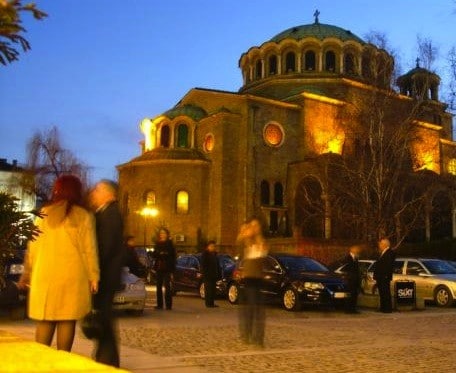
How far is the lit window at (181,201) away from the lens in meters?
48.7

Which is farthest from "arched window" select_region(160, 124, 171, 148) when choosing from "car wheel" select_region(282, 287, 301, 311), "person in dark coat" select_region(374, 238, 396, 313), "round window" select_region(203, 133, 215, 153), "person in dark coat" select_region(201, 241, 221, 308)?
"person in dark coat" select_region(374, 238, 396, 313)

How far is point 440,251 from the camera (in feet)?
120

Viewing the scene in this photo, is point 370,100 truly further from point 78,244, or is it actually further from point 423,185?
point 78,244

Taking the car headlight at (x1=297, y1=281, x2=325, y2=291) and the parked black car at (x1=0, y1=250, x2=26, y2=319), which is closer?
the parked black car at (x1=0, y1=250, x2=26, y2=319)

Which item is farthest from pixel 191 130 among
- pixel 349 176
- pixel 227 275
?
pixel 227 275

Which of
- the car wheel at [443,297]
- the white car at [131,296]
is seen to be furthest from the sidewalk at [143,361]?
the car wheel at [443,297]

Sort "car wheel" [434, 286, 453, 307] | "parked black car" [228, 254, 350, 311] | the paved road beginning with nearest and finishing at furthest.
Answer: the paved road
"parked black car" [228, 254, 350, 311]
"car wheel" [434, 286, 453, 307]

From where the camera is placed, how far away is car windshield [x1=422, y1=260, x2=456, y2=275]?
20828 millimetres

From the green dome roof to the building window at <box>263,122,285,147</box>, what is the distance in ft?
33.4

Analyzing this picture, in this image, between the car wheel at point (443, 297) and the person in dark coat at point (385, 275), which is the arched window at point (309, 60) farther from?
the person in dark coat at point (385, 275)

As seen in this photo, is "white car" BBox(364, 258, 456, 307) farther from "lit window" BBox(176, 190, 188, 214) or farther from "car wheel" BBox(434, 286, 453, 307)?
"lit window" BBox(176, 190, 188, 214)

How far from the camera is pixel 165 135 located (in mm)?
52656

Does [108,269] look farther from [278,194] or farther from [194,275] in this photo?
[278,194]

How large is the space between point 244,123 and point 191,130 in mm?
5164
